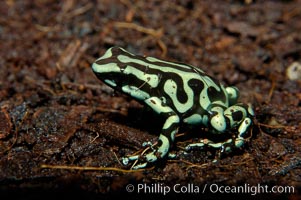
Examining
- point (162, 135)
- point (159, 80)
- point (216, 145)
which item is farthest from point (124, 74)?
point (216, 145)

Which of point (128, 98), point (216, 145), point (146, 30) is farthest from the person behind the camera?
point (146, 30)

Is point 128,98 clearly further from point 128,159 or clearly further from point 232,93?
point 232,93

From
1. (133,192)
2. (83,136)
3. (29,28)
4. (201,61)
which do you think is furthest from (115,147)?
(29,28)

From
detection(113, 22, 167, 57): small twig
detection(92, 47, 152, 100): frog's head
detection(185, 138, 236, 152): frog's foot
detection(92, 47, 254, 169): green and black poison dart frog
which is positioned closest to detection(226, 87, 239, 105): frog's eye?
detection(92, 47, 254, 169): green and black poison dart frog

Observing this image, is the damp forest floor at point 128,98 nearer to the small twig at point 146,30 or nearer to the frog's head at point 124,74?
the small twig at point 146,30

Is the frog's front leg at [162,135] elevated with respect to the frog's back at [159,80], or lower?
lower

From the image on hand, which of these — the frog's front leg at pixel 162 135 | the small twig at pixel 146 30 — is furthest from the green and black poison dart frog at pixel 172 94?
the small twig at pixel 146 30

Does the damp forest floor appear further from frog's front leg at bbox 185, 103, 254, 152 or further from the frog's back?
the frog's back
